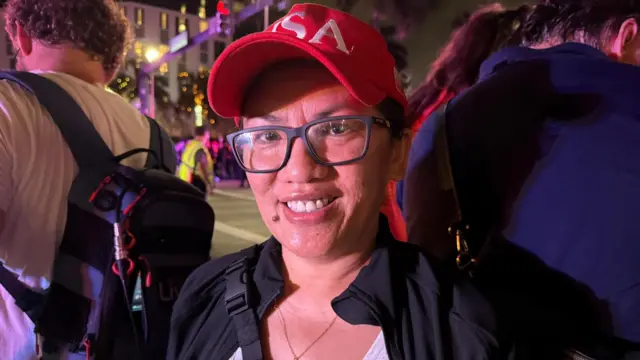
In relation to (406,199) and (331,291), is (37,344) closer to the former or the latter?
(331,291)

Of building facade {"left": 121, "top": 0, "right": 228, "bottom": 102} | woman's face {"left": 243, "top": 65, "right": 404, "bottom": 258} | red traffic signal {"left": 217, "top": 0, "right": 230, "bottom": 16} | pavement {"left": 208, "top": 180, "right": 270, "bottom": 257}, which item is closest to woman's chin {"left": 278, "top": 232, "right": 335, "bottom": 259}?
woman's face {"left": 243, "top": 65, "right": 404, "bottom": 258}

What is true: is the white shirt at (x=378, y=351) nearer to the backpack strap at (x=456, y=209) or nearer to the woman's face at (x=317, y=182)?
the woman's face at (x=317, y=182)

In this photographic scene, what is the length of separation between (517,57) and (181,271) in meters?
1.33

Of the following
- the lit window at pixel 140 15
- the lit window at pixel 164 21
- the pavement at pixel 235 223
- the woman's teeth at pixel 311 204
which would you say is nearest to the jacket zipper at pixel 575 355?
the woman's teeth at pixel 311 204

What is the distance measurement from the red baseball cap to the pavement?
557cm

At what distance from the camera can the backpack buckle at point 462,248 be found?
138 centimetres

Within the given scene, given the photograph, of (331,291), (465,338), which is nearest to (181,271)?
(331,291)

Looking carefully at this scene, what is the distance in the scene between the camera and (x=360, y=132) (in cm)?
106

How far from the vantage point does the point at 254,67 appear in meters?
1.13

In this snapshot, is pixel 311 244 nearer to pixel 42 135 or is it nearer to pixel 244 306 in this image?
pixel 244 306

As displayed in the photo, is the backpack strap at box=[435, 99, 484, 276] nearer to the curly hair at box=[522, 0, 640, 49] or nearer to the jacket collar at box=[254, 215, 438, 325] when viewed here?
the jacket collar at box=[254, 215, 438, 325]

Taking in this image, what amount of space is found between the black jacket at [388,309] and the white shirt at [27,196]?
0.68 m

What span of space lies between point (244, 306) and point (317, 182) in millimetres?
348

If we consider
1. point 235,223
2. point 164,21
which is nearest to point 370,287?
point 235,223
